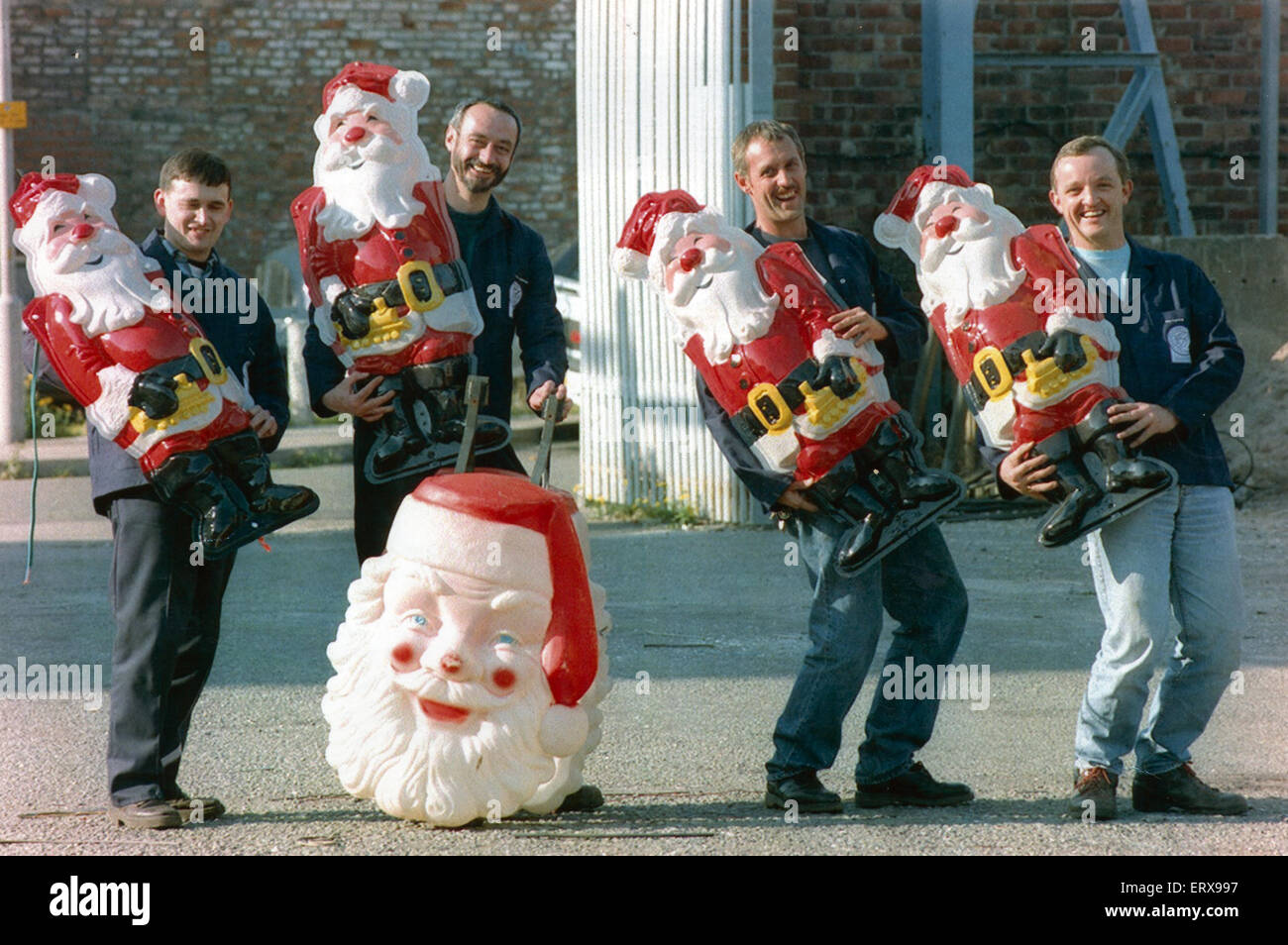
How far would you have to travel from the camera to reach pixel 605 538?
9.88m

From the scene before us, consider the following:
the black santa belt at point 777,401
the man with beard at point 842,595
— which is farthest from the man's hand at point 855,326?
the black santa belt at point 777,401

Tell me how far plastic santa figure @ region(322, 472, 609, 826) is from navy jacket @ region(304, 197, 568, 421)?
656 millimetres

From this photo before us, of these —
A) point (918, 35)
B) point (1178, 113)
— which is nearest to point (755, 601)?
point (918, 35)

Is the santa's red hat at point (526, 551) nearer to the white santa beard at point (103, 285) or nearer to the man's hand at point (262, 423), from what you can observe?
the man's hand at point (262, 423)

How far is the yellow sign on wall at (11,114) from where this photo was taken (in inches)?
512

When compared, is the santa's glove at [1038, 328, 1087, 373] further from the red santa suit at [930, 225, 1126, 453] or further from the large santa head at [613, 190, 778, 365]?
the large santa head at [613, 190, 778, 365]

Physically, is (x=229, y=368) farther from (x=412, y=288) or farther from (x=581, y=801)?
(x=581, y=801)

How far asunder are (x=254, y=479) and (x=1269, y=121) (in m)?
8.94

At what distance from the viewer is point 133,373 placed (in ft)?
14.9

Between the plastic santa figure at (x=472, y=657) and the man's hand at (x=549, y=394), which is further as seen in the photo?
the man's hand at (x=549, y=394)

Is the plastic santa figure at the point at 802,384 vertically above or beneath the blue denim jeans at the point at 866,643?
above

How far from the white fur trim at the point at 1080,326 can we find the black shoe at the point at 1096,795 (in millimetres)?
1193

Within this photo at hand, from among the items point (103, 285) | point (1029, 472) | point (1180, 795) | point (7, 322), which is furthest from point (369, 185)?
point (7, 322)

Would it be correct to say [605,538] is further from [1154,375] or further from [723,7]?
[1154,375]
